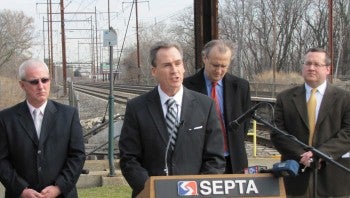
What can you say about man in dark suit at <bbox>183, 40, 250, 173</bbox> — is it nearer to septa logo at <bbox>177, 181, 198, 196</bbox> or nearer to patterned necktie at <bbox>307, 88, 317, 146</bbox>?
patterned necktie at <bbox>307, 88, 317, 146</bbox>

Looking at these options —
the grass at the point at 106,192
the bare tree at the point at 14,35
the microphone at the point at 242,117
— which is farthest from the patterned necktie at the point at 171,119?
the bare tree at the point at 14,35

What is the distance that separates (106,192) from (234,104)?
4.42 m

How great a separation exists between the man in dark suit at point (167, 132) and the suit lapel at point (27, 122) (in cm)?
89

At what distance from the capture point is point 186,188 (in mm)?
3182

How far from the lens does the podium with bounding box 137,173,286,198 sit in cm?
317

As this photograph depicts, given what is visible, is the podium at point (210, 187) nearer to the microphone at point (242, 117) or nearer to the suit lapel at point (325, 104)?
the microphone at point (242, 117)

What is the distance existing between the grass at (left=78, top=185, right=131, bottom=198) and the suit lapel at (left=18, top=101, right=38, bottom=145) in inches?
168

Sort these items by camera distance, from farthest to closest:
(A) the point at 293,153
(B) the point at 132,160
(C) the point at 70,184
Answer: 1. (A) the point at 293,153
2. (C) the point at 70,184
3. (B) the point at 132,160

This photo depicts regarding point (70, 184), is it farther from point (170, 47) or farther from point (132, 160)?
point (170, 47)

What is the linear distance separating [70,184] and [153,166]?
3.11 ft

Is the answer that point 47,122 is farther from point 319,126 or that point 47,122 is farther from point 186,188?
point 319,126

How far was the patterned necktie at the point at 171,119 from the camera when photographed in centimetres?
397

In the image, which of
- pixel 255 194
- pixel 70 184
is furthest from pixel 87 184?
pixel 255 194

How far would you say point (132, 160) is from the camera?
3938 mm
